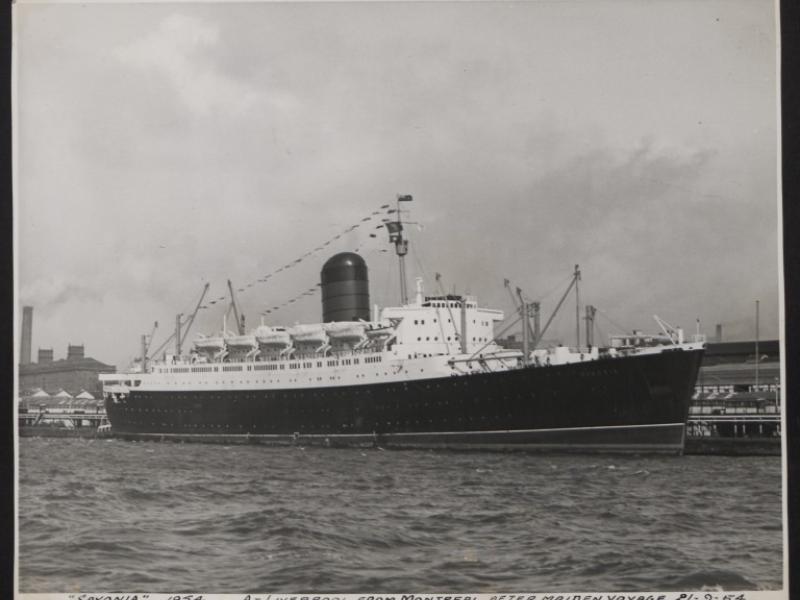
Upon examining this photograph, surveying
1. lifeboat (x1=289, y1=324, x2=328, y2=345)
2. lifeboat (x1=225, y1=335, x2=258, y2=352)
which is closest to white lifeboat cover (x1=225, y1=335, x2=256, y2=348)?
lifeboat (x1=225, y1=335, x2=258, y2=352)

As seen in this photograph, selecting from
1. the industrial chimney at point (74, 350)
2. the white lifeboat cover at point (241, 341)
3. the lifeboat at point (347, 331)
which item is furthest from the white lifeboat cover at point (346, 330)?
the industrial chimney at point (74, 350)

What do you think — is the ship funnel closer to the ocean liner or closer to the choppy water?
the ocean liner

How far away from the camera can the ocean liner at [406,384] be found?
22172 mm

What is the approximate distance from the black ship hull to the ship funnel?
281cm

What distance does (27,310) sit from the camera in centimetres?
1392

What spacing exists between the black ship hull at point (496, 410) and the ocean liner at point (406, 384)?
0.03 metres

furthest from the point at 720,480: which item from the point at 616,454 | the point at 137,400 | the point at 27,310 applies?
the point at 137,400

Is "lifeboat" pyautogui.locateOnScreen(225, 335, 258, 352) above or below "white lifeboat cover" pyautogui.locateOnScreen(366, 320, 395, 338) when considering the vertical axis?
below

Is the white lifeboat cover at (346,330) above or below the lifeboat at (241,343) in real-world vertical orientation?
above

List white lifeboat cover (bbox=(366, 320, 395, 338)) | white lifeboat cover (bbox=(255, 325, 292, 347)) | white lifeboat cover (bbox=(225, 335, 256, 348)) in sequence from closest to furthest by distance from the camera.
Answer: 1. white lifeboat cover (bbox=(366, 320, 395, 338))
2. white lifeboat cover (bbox=(255, 325, 292, 347))
3. white lifeboat cover (bbox=(225, 335, 256, 348))

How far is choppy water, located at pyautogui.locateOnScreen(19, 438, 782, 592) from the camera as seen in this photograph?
1006cm

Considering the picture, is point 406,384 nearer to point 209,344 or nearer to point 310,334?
point 310,334

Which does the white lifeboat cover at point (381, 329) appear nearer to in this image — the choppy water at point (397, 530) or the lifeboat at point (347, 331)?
the lifeboat at point (347, 331)

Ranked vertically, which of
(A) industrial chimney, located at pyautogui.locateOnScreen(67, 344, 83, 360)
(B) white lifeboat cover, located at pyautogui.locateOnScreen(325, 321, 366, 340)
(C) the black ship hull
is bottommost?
(C) the black ship hull
